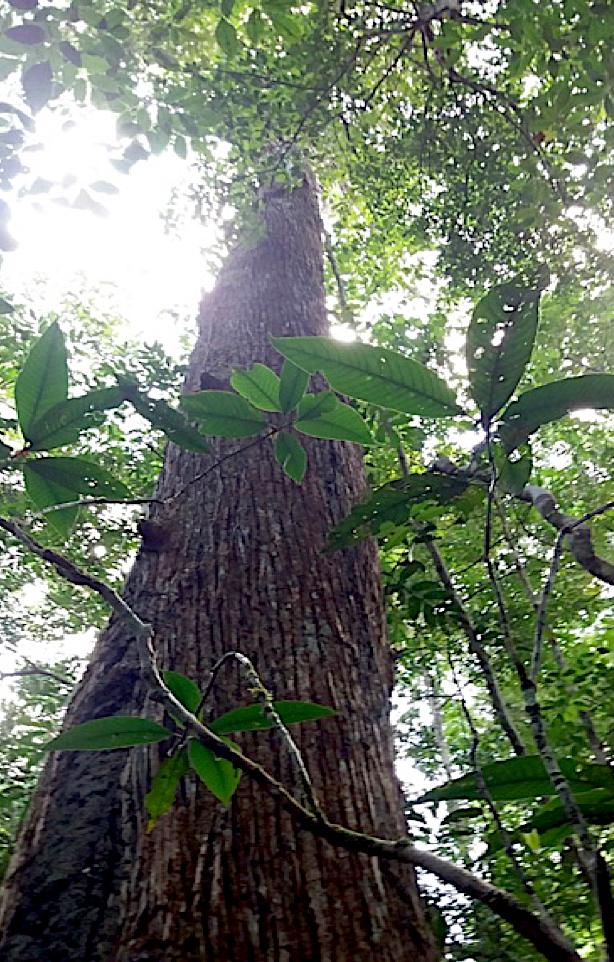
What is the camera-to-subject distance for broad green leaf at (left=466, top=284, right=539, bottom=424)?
83 cm

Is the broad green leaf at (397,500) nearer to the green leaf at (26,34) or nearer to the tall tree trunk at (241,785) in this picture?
the tall tree trunk at (241,785)

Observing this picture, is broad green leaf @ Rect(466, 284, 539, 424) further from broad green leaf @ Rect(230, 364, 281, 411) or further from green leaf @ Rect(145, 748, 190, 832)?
green leaf @ Rect(145, 748, 190, 832)

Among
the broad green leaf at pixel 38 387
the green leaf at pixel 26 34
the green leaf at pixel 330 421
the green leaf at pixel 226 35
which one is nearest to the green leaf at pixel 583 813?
the green leaf at pixel 330 421

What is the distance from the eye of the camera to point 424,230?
4.56 meters

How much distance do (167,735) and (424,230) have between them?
436 centimetres

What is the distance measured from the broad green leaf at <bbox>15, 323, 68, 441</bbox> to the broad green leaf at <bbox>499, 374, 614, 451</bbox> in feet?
1.91

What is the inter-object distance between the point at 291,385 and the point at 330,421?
0.34 feet

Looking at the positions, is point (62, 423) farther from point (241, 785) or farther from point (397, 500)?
point (241, 785)

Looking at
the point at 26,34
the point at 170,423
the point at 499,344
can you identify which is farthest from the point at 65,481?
the point at 26,34

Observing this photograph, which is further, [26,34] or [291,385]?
[26,34]

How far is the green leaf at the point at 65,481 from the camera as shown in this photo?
3.27ft

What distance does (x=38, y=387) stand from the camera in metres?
0.93

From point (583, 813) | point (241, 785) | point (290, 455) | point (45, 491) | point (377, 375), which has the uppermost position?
point (290, 455)

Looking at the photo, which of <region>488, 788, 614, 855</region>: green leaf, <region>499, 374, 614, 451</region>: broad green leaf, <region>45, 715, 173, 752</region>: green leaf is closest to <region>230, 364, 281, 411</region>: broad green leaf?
<region>499, 374, 614, 451</region>: broad green leaf
